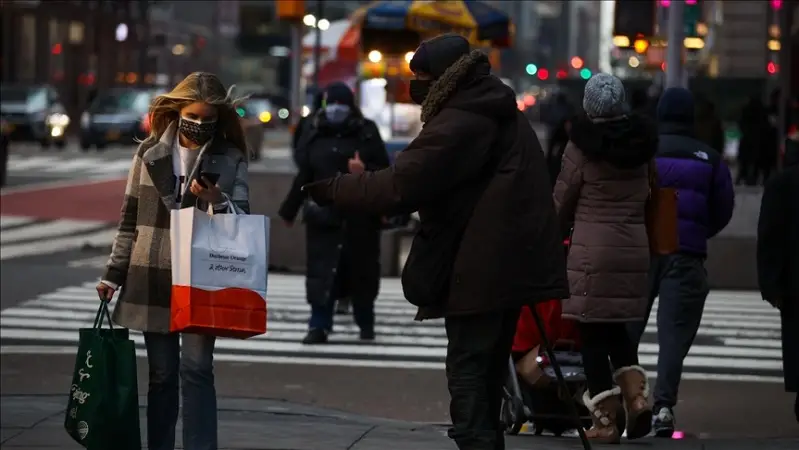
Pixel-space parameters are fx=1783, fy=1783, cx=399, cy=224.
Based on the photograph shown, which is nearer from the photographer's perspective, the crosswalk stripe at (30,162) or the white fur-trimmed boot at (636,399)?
the white fur-trimmed boot at (636,399)

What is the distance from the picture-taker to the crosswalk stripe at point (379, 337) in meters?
12.8

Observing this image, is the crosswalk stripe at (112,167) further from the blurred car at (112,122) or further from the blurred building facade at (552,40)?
the blurred building facade at (552,40)

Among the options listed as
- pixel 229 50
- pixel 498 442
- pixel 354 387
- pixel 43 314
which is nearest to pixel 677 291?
pixel 354 387

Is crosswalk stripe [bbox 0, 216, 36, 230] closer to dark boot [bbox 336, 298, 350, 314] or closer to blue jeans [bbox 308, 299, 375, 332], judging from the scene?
dark boot [bbox 336, 298, 350, 314]

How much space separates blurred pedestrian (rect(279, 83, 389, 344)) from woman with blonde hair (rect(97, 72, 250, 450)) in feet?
17.7

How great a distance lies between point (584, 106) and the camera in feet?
28.5

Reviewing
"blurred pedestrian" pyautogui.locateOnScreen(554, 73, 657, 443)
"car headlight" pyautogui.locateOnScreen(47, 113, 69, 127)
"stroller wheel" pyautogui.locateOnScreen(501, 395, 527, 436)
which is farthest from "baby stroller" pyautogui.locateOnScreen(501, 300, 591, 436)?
"car headlight" pyautogui.locateOnScreen(47, 113, 69, 127)

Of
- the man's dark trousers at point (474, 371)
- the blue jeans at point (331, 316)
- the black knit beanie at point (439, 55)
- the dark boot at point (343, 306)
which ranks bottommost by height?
the dark boot at point (343, 306)

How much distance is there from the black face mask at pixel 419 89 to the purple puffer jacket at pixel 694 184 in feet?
10.8

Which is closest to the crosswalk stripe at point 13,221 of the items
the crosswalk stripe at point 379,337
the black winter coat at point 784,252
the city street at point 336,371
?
the city street at point 336,371

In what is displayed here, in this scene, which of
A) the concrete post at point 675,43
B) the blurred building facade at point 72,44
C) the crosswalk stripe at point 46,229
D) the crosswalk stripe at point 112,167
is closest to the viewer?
the concrete post at point 675,43

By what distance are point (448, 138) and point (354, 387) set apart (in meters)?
5.29

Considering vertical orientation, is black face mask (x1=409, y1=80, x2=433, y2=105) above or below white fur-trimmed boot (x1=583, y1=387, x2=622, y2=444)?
above

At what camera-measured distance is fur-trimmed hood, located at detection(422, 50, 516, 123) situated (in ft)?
21.4
